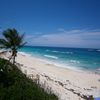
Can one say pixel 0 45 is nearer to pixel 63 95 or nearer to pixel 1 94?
pixel 63 95

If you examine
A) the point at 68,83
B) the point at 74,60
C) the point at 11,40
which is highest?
the point at 11,40

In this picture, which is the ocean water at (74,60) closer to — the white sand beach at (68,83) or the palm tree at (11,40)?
the white sand beach at (68,83)

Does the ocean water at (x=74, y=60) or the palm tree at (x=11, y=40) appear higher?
the palm tree at (x=11, y=40)

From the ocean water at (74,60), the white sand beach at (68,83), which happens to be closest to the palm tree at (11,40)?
the white sand beach at (68,83)

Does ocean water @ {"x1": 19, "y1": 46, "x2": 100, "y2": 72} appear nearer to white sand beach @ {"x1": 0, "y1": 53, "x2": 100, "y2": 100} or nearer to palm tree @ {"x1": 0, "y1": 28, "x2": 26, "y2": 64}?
white sand beach @ {"x1": 0, "y1": 53, "x2": 100, "y2": 100}

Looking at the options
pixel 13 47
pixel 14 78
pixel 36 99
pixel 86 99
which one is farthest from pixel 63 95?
pixel 13 47

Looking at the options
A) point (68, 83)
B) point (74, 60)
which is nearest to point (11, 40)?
point (68, 83)

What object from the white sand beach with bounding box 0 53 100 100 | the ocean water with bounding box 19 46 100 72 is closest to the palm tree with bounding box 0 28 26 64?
the white sand beach with bounding box 0 53 100 100

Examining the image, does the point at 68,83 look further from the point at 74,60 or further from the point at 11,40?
the point at 74,60

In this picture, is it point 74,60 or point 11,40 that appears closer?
Result: point 11,40

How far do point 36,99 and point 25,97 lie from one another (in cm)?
44

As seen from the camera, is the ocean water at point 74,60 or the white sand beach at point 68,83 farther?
the ocean water at point 74,60

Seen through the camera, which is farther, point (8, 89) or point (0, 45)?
point (0, 45)

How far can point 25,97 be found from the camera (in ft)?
24.6
